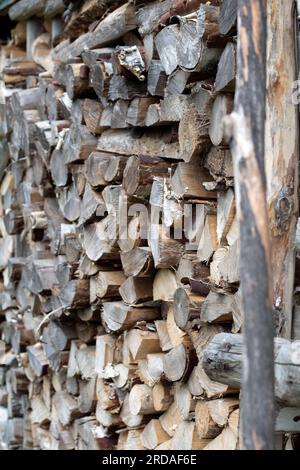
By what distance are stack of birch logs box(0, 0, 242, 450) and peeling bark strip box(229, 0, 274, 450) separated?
759 mm

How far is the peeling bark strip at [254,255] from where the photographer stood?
1533 mm

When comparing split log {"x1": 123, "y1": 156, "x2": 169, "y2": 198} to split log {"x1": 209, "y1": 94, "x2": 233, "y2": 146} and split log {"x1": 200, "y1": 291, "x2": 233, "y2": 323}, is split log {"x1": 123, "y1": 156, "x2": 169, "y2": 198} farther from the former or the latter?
split log {"x1": 200, "y1": 291, "x2": 233, "y2": 323}

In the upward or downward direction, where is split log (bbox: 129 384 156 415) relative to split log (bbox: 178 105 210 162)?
downward

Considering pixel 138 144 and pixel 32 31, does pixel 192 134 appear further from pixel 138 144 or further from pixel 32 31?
pixel 32 31

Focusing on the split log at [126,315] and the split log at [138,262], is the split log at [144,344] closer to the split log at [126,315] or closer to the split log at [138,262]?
the split log at [126,315]

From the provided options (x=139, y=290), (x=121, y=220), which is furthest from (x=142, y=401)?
(x=121, y=220)

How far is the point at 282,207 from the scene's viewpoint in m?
2.32

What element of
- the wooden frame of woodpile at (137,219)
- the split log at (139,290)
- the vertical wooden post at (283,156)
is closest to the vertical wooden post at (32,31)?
the wooden frame of woodpile at (137,219)

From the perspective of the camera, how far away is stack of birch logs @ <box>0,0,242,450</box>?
259 cm

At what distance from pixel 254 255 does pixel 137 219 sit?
1.46m

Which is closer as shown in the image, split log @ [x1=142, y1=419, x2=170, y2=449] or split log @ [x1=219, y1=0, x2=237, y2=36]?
split log @ [x1=219, y1=0, x2=237, y2=36]

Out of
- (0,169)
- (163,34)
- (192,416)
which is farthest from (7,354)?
(163,34)

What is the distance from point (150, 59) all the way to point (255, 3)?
1.26m

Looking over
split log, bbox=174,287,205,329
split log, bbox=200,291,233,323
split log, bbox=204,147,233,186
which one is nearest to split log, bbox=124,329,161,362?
split log, bbox=174,287,205,329
